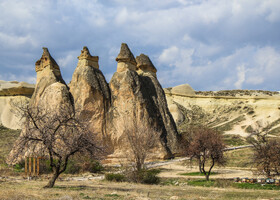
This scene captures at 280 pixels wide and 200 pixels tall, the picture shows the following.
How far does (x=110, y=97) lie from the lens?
2917 centimetres

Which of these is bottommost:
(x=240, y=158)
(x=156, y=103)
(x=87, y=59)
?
(x=240, y=158)

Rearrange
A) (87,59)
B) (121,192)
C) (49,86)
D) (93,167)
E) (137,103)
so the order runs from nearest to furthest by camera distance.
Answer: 1. (121,192)
2. (93,167)
3. (49,86)
4. (137,103)
5. (87,59)

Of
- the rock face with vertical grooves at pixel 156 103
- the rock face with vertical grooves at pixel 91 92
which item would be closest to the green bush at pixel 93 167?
the rock face with vertical grooves at pixel 91 92

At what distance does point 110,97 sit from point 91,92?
6.46 feet

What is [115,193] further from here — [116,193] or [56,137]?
[56,137]

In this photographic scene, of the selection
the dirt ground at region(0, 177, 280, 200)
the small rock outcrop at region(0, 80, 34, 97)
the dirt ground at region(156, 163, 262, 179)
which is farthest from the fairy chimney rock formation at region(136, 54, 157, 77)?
the small rock outcrop at region(0, 80, 34, 97)

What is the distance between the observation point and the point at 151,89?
31594mm

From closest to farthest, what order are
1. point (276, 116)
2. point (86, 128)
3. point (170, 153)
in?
point (86, 128)
point (170, 153)
point (276, 116)

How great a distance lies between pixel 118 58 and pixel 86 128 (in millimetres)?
18786

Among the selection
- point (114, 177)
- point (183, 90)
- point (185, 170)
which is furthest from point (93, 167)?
point (183, 90)

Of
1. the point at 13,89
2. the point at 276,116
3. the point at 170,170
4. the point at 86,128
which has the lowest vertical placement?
the point at 170,170

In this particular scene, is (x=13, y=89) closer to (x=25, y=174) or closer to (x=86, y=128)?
(x=25, y=174)

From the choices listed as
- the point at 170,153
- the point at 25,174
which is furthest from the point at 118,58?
the point at 25,174

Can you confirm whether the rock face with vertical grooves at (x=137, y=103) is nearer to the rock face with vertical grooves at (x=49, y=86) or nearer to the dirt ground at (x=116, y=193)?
the rock face with vertical grooves at (x=49, y=86)
